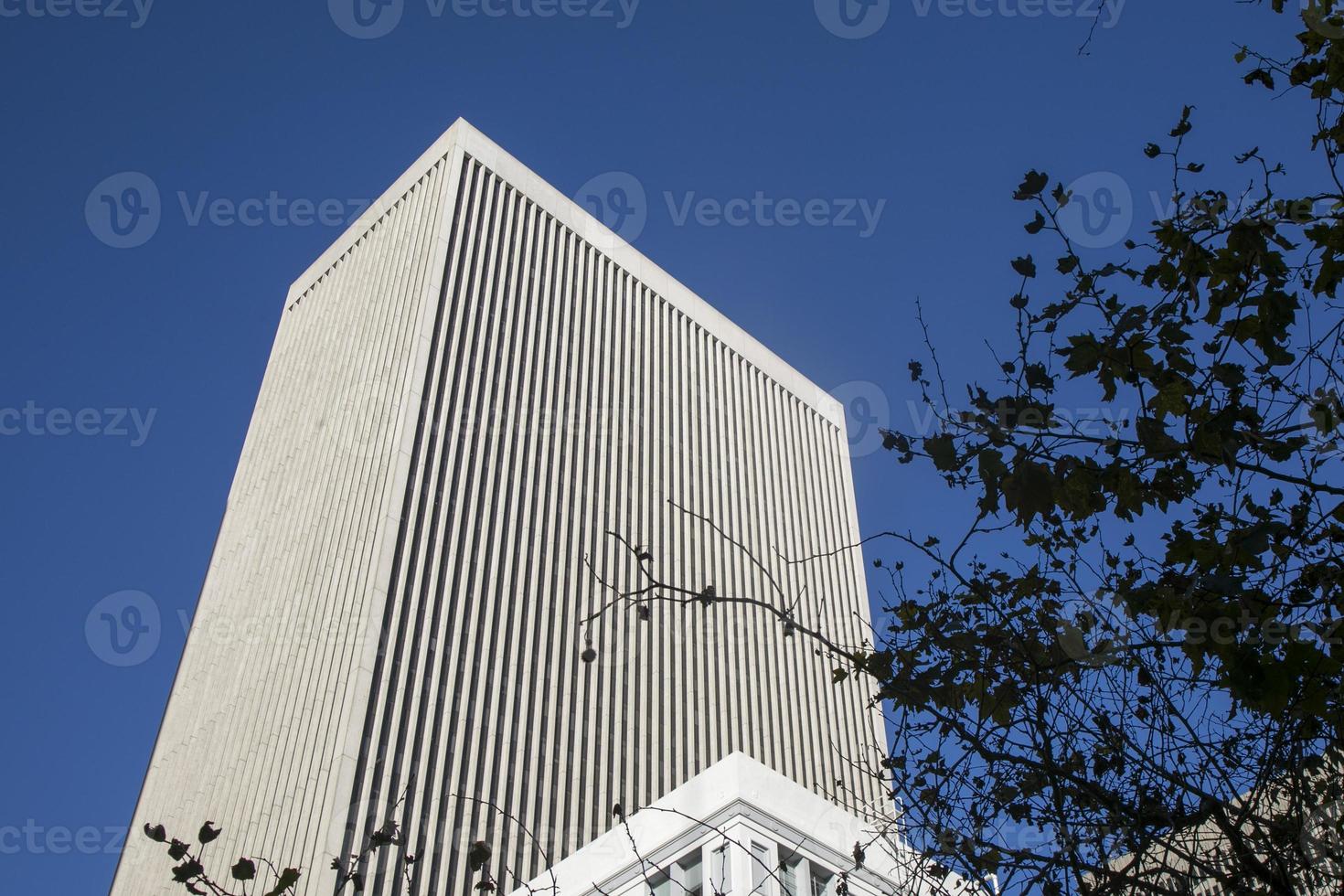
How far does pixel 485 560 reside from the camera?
135 ft

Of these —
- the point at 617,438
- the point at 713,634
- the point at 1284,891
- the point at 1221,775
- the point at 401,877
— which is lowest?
the point at 1284,891

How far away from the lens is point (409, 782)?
32.3m

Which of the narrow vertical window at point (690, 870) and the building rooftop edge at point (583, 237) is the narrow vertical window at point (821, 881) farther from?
the building rooftop edge at point (583, 237)

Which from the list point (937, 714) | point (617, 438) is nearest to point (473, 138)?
point (617, 438)

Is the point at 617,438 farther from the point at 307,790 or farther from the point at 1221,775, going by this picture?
the point at 1221,775

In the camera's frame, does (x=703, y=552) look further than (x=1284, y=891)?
Yes

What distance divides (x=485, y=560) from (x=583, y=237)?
18.7m

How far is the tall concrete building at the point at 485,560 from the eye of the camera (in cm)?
3578

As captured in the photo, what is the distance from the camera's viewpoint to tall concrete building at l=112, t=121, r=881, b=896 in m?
35.8

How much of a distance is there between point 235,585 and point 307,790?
15.5 meters

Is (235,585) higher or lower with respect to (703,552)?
lower
